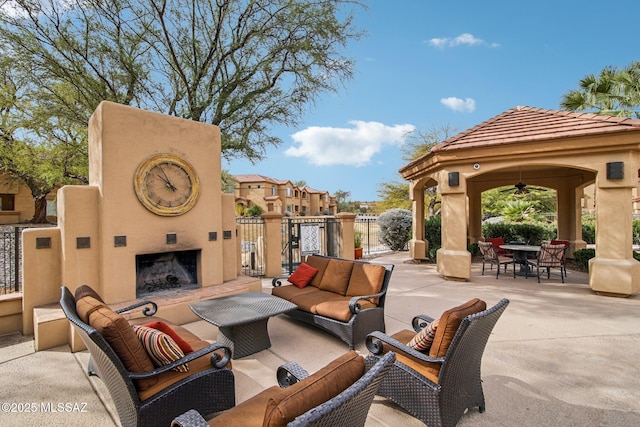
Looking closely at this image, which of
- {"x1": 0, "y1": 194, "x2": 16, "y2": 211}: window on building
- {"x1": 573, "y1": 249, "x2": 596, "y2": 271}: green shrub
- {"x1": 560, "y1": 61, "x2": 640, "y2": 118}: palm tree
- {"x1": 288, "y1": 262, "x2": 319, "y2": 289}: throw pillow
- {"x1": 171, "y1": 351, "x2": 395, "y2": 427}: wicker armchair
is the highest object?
{"x1": 560, "y1": 61, "x2": 640, "y2": 118}: palm tree

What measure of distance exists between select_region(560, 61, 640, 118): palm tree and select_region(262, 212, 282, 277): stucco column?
14.2m

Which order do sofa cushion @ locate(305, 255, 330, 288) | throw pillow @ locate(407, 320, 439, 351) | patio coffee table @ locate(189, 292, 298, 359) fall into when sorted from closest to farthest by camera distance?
1. throw pillow @ locate(407, 320, 439, 351)
2. patio coffee table @ locate(189, 292, 298, 359)
3. sofa cushion @ locate(305, 255, 330, 288)

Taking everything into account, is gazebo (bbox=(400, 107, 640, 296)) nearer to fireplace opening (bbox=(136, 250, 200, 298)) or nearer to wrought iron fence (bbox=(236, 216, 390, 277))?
wrought iron fence (bbox=(236, 216, 390, 277))

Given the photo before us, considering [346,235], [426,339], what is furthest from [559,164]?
[426,339]

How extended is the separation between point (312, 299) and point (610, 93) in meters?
17.0

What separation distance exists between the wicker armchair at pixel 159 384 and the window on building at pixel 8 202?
32413 mm

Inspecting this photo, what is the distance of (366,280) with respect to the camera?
5148 mm

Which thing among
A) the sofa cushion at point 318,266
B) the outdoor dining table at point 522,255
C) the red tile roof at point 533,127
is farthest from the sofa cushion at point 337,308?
the outdoor dining table at point 522,255

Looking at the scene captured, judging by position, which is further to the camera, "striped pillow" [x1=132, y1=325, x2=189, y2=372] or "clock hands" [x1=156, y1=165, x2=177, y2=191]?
"clock hands" [x1=156, y1=165, x2=177, y2=191]

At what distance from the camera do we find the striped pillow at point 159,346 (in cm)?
262

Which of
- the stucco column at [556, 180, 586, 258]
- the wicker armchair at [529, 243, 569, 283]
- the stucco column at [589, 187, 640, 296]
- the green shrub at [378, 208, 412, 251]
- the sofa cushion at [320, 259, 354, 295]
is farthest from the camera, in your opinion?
the green shrub at [378, 208, 412, 251]

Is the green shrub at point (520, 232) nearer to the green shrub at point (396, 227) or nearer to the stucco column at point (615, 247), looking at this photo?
the green shrub at point (396, 227)

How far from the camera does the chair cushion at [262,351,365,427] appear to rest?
1.37 m

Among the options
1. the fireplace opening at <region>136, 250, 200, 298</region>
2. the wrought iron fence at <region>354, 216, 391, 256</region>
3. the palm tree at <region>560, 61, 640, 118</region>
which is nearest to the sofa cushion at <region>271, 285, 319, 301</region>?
the fireplace opening at <region>136, 250, 200, 298</region>
